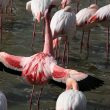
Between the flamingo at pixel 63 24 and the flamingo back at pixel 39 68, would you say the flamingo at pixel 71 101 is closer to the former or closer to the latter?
the flamingo back at pixel 39 68

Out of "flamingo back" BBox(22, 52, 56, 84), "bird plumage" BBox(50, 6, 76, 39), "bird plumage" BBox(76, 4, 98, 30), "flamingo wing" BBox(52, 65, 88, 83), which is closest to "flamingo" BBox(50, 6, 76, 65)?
"bird plumage" BBox(50, 6, 76, 39)

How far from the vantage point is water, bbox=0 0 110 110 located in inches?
240

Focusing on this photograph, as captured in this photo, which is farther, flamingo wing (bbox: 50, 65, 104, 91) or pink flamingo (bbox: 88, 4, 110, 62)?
pink flamingo (bbox: 88, 4, 110, 62)

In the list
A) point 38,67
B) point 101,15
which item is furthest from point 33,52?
point 38,67

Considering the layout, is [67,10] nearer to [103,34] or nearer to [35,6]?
[35,6]

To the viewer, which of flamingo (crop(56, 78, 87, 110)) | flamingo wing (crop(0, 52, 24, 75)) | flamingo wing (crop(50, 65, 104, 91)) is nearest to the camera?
flamingo (crop(56, 78, 87, 110))

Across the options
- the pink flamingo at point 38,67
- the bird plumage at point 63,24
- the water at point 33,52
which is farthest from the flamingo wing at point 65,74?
the bird plumage at point 63,24

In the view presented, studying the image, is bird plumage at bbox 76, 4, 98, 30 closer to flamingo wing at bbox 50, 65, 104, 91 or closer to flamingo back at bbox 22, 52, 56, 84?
flamingo back at bbox 22, 52, 56, 84

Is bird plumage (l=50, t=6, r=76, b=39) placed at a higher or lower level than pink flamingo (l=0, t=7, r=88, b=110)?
higher

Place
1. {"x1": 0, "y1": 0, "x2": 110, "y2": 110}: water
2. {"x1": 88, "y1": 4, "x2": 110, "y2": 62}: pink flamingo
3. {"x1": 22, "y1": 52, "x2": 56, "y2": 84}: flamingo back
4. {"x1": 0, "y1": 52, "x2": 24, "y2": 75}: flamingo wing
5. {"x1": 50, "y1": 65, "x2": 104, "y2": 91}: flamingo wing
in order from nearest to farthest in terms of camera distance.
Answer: {"x1": 50, "y1": 65, "x2": 104, "y2": 91}: flamingo wing, {"x1": 22, "y1": 52, "x2": 56, "y2": 84}: flamingo back, {"x1": 0, "y1": 52, "x2": 24, "y2": 75}: flamingo wing, {"x1": 0, "y1": 0, "x2": 110, "y2": 110}: water, {"x1": 88, "y1": 4, "x2": 110, "y2": 62}: pink flamingo

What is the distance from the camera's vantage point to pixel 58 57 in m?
7.98

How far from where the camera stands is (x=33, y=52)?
8188 mm

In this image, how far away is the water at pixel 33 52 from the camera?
611 cm

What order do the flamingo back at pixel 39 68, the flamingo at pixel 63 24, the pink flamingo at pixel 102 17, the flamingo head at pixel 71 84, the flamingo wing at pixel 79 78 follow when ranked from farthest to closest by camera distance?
the pink flamingo at pixel 102 17, the flamingo at pixel 63 24, the flamingo back at pixel 39 68, the flamingo wing at pixel 79 78, the flamingo head at pixel 71 84
